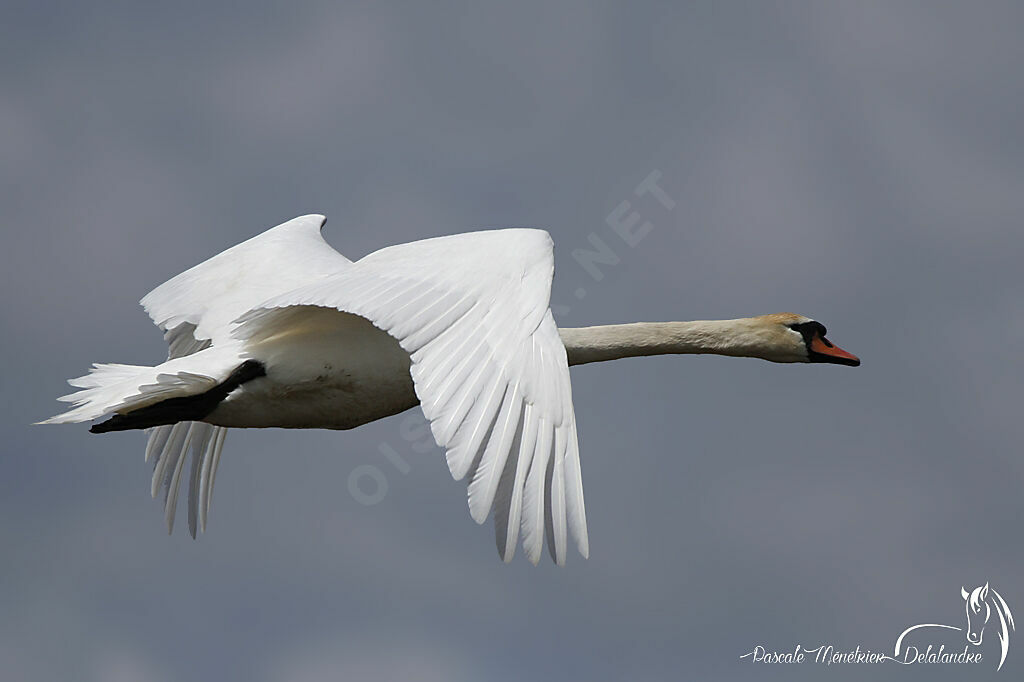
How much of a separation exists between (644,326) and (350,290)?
3634 mm

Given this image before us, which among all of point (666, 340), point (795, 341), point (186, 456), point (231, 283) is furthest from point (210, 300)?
point (795, 341)

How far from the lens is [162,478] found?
13555mm

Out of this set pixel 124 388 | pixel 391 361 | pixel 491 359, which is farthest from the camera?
pixel 391 361

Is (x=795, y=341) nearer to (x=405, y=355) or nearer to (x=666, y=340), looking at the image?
(x=666, y=340)

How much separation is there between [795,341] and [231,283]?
183 inches

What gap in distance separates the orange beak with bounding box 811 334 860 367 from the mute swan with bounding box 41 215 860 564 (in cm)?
1

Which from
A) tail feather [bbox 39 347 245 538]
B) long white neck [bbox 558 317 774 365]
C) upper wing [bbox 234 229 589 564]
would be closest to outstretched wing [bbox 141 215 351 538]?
tail feather [bbox 39 347 245 538]

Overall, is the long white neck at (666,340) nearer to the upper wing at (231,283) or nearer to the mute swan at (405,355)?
the mute swan at (405,355)

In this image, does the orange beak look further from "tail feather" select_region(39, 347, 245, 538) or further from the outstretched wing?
"tail feather" select_region(39, 347, 245, 538)

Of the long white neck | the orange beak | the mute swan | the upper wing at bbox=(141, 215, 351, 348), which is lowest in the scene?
the orange beak

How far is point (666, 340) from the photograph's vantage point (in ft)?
40.2

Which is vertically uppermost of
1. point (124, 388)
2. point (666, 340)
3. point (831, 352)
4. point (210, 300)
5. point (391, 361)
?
point (210, 300)

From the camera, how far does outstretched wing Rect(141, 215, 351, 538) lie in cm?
1230

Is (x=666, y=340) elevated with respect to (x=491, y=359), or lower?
lower
